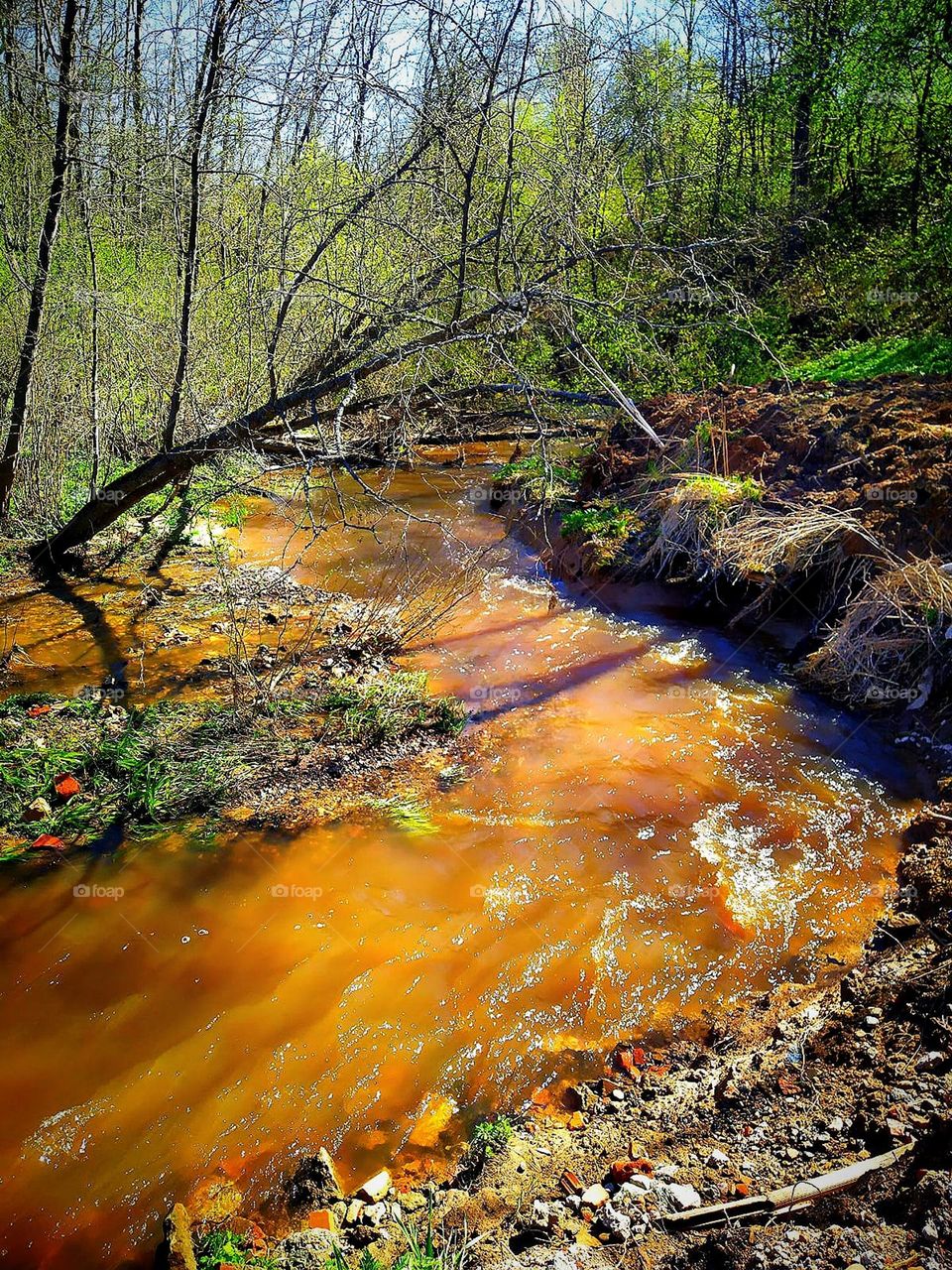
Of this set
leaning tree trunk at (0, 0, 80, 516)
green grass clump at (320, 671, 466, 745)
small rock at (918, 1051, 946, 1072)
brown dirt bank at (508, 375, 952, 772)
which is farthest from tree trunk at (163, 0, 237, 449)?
small rock at (918, 1051, 946, 1072)

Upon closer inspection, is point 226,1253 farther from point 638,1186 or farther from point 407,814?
point 407,814

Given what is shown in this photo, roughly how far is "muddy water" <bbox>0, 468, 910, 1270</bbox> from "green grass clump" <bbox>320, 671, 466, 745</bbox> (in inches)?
14.6

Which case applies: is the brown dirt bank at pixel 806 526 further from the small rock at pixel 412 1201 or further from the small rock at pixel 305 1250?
the small rock at pixel 305 1250

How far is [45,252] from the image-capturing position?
591cm

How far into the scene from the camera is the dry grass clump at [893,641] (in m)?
5.17

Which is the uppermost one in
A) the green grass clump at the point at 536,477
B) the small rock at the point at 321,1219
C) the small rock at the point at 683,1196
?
the green grass clump at the point at 536,477

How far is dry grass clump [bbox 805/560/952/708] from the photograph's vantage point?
5.17m

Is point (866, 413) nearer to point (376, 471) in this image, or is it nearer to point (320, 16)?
point (320, 16)

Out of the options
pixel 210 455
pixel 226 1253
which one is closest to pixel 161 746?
pixel 210 455

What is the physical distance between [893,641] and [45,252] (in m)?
7.02

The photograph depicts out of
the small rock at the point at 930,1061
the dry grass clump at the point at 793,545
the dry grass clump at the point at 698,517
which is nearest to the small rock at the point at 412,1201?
the small rock at the point at 930,1061

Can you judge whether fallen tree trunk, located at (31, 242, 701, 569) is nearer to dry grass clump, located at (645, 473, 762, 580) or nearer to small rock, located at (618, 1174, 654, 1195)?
dry grass clump, located at (645, 473, 762, 580)

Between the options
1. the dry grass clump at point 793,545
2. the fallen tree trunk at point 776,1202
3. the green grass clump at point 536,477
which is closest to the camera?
the fallen tree trunk at point 776,1202

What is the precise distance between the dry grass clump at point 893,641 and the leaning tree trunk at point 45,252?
21.4 ft
